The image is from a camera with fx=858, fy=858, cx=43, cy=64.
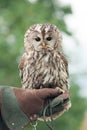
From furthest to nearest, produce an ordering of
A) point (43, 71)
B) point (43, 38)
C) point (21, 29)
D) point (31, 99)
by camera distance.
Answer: point (21, 29) → point (43, 71) → point (43, 38) → point (31, 99)

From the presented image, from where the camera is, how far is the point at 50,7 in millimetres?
11789

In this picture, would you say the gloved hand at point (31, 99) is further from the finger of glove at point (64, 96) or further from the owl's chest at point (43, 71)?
the owl's chest at point (43, 71)

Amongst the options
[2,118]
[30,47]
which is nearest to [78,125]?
[30,47]

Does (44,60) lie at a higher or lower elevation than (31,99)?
higher

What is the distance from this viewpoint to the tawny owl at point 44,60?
530 cm

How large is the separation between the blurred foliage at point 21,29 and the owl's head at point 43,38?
15.3ft

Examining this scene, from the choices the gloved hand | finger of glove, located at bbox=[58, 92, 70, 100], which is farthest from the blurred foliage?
the gloved hand

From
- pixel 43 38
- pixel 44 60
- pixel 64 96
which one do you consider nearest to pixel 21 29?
pixel 44 60

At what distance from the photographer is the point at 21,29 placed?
10602mm

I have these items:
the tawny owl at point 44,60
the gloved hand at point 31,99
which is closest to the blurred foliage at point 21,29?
the tawny owl at point 44,60

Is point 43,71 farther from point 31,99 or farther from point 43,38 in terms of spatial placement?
point 31,99

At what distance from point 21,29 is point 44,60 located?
5231 millimetres

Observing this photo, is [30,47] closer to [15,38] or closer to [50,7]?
[15,38]

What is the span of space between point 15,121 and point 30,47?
38.8 inches
